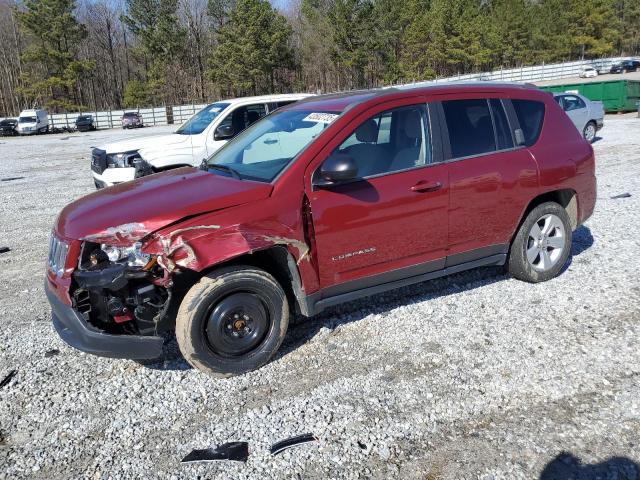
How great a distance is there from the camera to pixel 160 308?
3.75 m

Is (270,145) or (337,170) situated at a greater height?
(270,145)

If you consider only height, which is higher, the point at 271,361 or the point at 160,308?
the point at 160,308

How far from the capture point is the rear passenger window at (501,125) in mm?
4969

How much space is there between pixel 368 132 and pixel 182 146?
211 inches

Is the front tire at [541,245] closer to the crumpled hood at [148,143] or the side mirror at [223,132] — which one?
the side mirror at [223,132]

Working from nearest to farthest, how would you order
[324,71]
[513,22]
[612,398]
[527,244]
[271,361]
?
[612,398] → [271,361] → [527,244] → [324,71] → [513,22]

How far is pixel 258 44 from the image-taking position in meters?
60.9

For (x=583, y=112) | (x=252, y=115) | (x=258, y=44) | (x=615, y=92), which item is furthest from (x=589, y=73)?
(x=252, y=115)

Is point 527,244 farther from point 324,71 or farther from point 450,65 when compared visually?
point 450,65

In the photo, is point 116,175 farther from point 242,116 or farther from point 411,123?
point 411,123

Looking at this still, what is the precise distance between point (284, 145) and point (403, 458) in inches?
98.4

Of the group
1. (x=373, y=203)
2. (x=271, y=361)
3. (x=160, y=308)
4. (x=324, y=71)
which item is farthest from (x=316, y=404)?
(x=324, y=71)

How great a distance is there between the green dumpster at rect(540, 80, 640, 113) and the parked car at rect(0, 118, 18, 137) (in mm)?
38746

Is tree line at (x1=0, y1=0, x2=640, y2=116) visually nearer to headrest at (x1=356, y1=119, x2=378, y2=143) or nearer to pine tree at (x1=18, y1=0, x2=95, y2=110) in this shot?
pine tree at (x1=18, y1=0, x2=95, y2=110)
